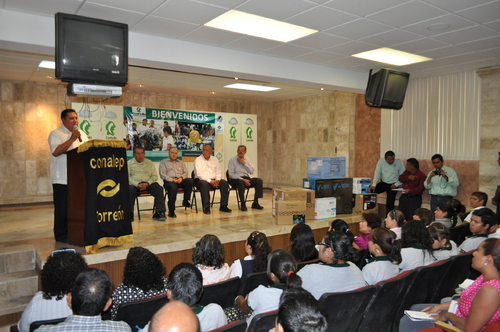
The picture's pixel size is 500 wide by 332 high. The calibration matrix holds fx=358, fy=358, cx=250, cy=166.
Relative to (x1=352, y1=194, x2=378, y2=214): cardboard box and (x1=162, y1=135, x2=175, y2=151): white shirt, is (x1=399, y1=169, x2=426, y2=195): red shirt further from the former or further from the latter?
(x1=162, y1=135, x2=175, y2=151): white shirt

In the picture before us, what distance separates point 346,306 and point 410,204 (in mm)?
5536

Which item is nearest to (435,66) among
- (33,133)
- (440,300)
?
(440,300)

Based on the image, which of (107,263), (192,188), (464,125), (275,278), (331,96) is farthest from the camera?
(331,96)

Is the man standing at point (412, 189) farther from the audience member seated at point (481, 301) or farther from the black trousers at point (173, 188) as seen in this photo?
the audience member seated at point (481, 301)

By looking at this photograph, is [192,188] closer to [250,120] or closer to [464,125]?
[250,120]

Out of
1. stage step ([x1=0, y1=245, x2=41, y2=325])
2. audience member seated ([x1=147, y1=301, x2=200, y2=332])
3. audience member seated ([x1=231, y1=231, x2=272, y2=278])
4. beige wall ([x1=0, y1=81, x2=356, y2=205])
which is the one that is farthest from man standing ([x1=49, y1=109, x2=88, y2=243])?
beige wall ([x1=0, y1=81, x2=356, y2=205])

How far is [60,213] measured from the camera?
4309 mm

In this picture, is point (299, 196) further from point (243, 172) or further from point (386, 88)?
point (386, 88)

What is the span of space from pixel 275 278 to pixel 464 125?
6402 millimetres

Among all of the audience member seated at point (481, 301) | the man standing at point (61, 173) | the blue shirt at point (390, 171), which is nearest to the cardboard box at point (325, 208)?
the blue shirt at point (390, 171)

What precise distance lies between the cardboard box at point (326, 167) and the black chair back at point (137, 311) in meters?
4.61

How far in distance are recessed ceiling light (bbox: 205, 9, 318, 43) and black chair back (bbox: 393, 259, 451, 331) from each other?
3.26 m

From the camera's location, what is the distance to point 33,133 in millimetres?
8492

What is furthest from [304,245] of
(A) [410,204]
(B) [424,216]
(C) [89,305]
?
(A) [410,204]
